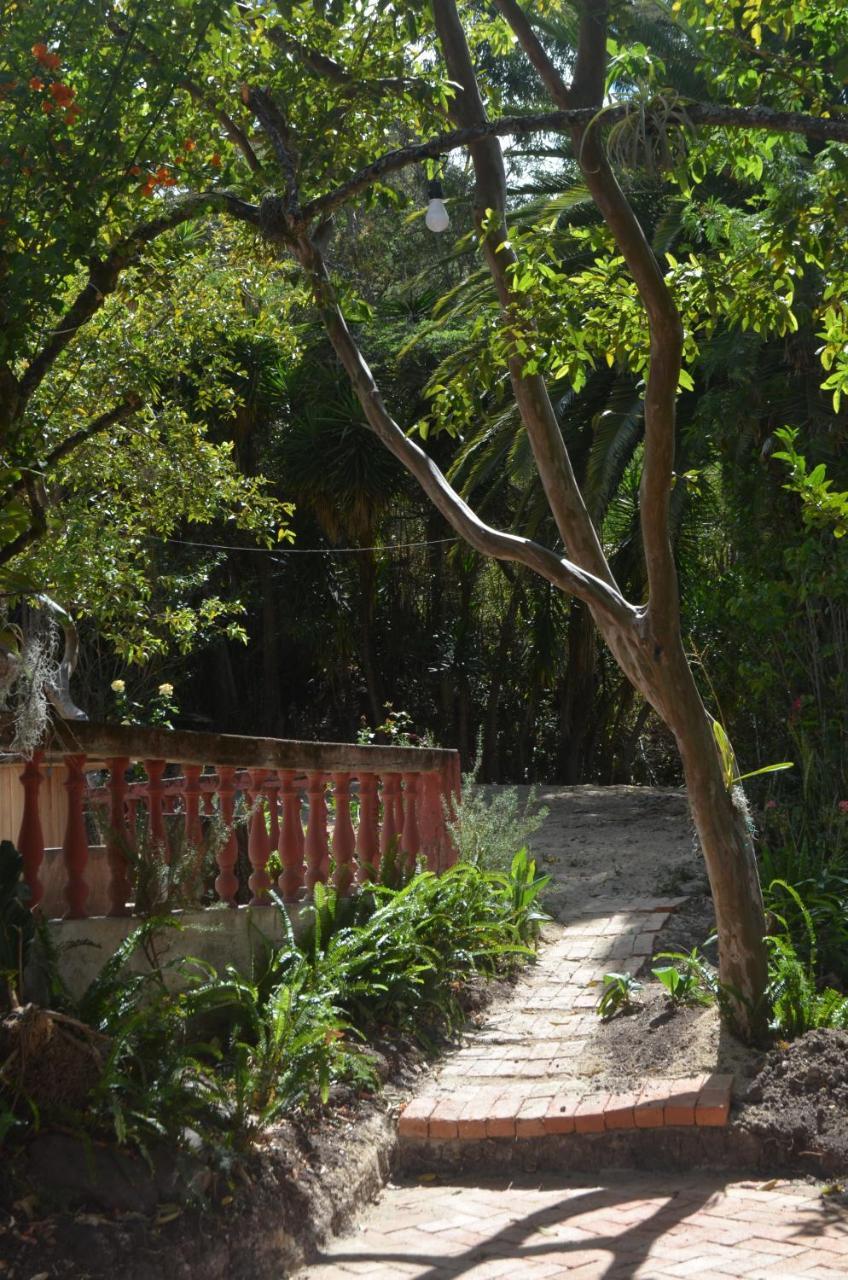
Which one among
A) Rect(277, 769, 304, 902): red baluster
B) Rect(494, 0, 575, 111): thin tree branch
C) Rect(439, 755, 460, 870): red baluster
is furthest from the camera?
Rect(439, 755, 460, 870): red baluster

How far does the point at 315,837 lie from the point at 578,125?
370 cm

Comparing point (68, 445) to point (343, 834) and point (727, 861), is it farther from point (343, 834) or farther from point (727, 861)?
point (727, 861)

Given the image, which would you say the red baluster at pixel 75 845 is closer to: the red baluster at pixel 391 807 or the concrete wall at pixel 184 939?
the concrete wall at pixel 184 939

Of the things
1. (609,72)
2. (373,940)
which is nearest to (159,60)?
(609,72)

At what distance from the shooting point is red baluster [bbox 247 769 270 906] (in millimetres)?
6441

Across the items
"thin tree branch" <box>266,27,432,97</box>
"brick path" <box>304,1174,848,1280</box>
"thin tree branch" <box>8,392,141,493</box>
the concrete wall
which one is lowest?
"brick path" <box>304,1174,848,1280</box>

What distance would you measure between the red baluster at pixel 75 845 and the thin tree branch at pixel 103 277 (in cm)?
141

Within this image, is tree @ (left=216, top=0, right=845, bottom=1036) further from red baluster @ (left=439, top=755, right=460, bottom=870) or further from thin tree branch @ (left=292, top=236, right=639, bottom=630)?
red baluster @ (left=439, top=755, right=460, bottom=870)

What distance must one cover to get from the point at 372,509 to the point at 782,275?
1249 cm

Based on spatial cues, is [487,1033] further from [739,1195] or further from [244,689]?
[244,689]

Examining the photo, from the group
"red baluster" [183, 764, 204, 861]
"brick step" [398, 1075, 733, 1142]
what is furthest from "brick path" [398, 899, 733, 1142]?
"red baluster" [183, 764, 204, 861]

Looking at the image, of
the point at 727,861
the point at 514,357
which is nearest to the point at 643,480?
the point at 514,357

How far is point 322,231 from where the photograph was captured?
22.2 ft

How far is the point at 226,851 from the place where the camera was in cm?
619
